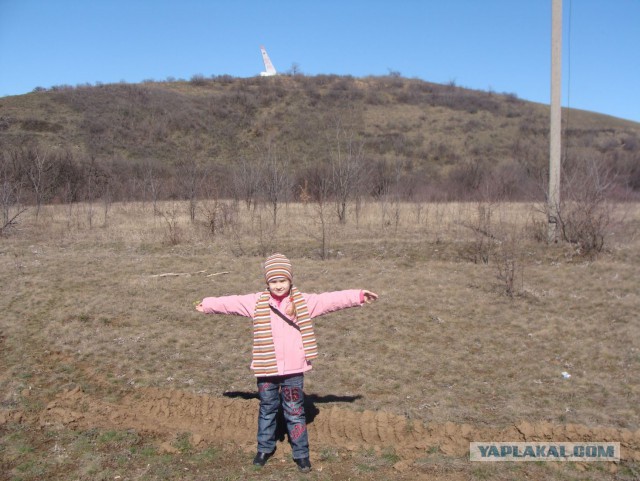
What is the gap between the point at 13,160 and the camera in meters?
24.6

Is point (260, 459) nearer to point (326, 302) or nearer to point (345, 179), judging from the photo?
point (326, 302)

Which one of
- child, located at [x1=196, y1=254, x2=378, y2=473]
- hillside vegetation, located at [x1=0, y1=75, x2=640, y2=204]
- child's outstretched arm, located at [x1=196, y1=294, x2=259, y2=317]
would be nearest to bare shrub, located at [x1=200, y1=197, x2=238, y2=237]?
hillside vegetation, located at [x1=0, y1=75, x2=640, y2=204]

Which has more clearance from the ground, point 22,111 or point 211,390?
point 22,111

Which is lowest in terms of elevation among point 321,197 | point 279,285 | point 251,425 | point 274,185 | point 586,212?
point 251,425

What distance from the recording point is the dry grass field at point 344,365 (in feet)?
14.4

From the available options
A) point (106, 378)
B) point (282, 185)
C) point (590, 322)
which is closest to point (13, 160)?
point (282, 185)

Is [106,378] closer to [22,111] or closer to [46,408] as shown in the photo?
[46,408]

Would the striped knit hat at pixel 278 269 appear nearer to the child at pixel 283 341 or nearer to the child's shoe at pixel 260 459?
the child at pixel 283 341

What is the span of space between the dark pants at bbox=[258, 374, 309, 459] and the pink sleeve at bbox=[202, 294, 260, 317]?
0.53 m

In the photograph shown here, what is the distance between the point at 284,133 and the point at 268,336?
4215cm

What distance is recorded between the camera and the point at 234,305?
427 cm

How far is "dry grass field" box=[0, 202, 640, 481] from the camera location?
4.38 m

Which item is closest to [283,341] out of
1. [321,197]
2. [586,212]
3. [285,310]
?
[285,310]

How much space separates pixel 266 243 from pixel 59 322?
670 cm
